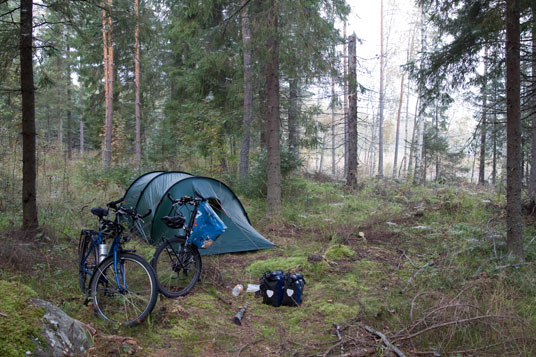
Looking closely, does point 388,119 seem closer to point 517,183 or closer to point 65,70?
point 65,70

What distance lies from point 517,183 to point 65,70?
24412 millimetres

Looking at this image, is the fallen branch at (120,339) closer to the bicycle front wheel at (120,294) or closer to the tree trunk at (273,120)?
A: the bicycle front wheel at (120,294)

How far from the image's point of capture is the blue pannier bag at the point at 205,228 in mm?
5184

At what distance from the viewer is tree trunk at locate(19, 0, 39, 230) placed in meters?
5.50

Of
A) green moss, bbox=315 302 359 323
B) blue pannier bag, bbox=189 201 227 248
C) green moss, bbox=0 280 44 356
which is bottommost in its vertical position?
green moss, bbox=315 302 359 323

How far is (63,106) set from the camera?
76.0ft

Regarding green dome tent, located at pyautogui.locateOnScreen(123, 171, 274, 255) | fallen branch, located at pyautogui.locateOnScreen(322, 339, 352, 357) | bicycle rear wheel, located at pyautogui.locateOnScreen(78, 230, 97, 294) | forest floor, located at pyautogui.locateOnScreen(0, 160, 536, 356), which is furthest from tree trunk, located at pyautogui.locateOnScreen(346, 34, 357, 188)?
bicycle rear wheel, located at pyautogui.locateOnScreen(78, 230, 97, 294)

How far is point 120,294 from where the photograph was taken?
3.72 meters

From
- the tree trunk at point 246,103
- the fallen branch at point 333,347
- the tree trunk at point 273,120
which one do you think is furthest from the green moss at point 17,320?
the tree trunk at point 246,103

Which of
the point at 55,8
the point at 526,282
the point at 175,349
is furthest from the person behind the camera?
the point at 55,8

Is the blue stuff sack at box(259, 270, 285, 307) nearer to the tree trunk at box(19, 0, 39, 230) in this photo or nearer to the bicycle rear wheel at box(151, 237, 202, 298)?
the bicycle rear wheel at box(151, 237, 202, 298)

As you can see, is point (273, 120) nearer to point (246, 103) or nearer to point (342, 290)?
point (246, 103)

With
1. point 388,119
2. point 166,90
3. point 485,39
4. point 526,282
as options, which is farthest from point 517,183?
point 388,119

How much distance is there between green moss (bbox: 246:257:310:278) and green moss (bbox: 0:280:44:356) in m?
3.26
